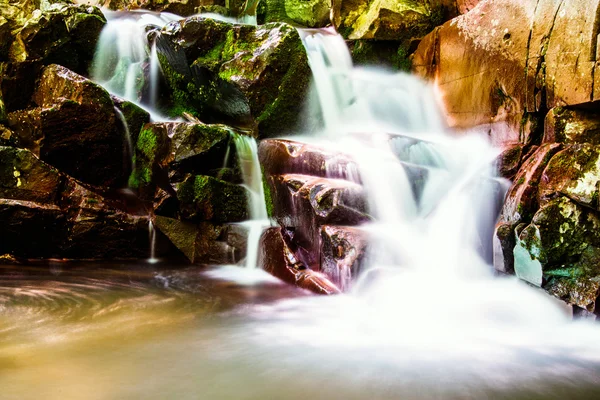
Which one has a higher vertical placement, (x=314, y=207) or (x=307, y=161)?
(x=307, y=161)

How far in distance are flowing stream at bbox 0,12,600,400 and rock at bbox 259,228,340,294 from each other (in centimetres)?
16

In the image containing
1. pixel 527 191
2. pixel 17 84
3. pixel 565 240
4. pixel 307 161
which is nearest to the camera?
pixel 565 240

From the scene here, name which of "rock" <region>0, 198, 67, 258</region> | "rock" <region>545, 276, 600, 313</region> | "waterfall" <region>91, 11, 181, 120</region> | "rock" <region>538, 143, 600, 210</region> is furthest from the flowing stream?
"waterfall" <region>91, 11, 181, 120</region>

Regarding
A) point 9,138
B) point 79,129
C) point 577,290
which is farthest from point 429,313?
point 9,138

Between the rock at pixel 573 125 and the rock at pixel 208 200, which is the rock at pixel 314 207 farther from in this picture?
the rock at pixel 573 125

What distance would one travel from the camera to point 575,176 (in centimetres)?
456

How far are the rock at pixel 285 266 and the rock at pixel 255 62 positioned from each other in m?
2.56

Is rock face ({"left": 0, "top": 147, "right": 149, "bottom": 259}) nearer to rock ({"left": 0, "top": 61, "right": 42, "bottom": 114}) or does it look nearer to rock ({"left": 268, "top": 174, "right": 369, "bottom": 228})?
rock ({"left": 0, "top": 61, "right": 42, "bottom": 114})

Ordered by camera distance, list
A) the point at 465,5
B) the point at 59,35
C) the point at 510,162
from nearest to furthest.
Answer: the point at 510,162, the point at 59,35, the point at 465,5

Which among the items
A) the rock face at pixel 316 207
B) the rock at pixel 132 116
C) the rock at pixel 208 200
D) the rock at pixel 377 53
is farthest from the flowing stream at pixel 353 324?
the rock at pixel 377 53

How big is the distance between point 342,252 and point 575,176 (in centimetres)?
264

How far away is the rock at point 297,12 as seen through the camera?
1249 centimetres

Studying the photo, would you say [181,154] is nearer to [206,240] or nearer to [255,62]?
[206,240]

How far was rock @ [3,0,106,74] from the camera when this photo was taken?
9.09 metres
